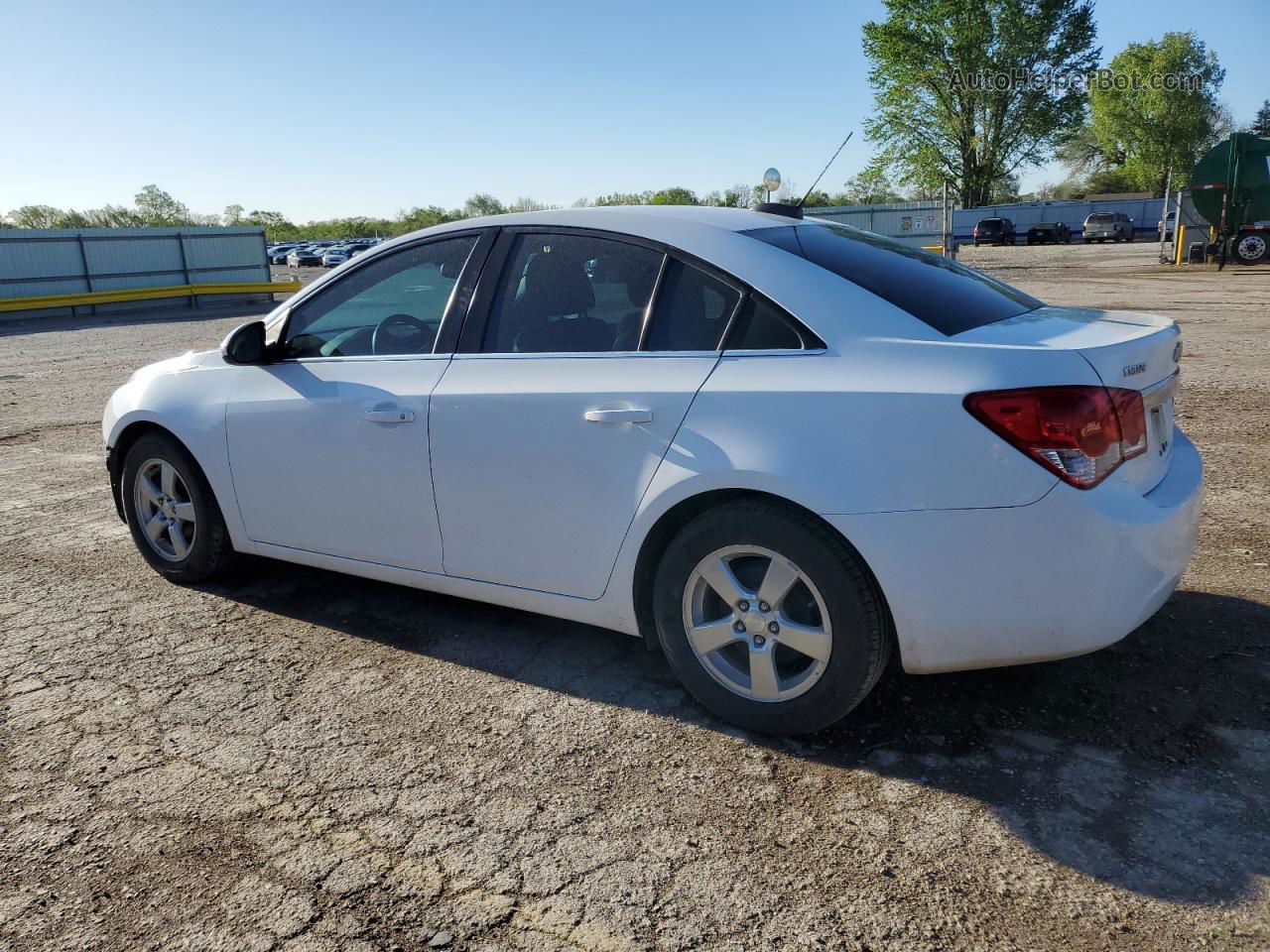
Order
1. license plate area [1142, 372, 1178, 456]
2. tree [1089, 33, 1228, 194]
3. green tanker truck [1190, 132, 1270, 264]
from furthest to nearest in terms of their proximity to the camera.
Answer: tree [1089, 33, 1228, 194]
green tanker truck [1190, 132, 1270, 264]
license plate area [1142, 372, 1178, 456]

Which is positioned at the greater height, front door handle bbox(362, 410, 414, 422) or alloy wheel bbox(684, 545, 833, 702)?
front door handle bbox(362, 410, 414, 422)

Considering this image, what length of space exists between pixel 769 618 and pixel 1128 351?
1.26 m

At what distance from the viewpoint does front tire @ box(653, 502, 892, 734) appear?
9.20 feet

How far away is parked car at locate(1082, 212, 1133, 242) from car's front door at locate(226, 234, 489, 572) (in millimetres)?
55245

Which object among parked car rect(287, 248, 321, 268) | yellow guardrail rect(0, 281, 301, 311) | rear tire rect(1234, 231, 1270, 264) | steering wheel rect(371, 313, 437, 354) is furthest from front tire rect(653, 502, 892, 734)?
parked car rect(287, 248, 321, 268)

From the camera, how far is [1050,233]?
53.8 m

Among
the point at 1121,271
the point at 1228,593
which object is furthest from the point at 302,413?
the point at 1121,271

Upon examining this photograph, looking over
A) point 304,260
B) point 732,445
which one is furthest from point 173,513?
point 304,260

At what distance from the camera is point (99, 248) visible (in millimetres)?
27375

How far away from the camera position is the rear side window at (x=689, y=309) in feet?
10.2

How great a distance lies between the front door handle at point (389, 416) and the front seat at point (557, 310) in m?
0.47

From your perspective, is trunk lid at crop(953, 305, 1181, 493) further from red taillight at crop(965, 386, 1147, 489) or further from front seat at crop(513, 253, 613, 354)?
front seat at crop(513, 253, 613, 354)

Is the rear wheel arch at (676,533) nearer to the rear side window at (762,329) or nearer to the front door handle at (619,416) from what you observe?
the front door handle at (619,416)

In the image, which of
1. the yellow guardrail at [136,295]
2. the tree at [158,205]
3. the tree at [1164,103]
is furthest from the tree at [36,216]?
the tree at [1164,103]
